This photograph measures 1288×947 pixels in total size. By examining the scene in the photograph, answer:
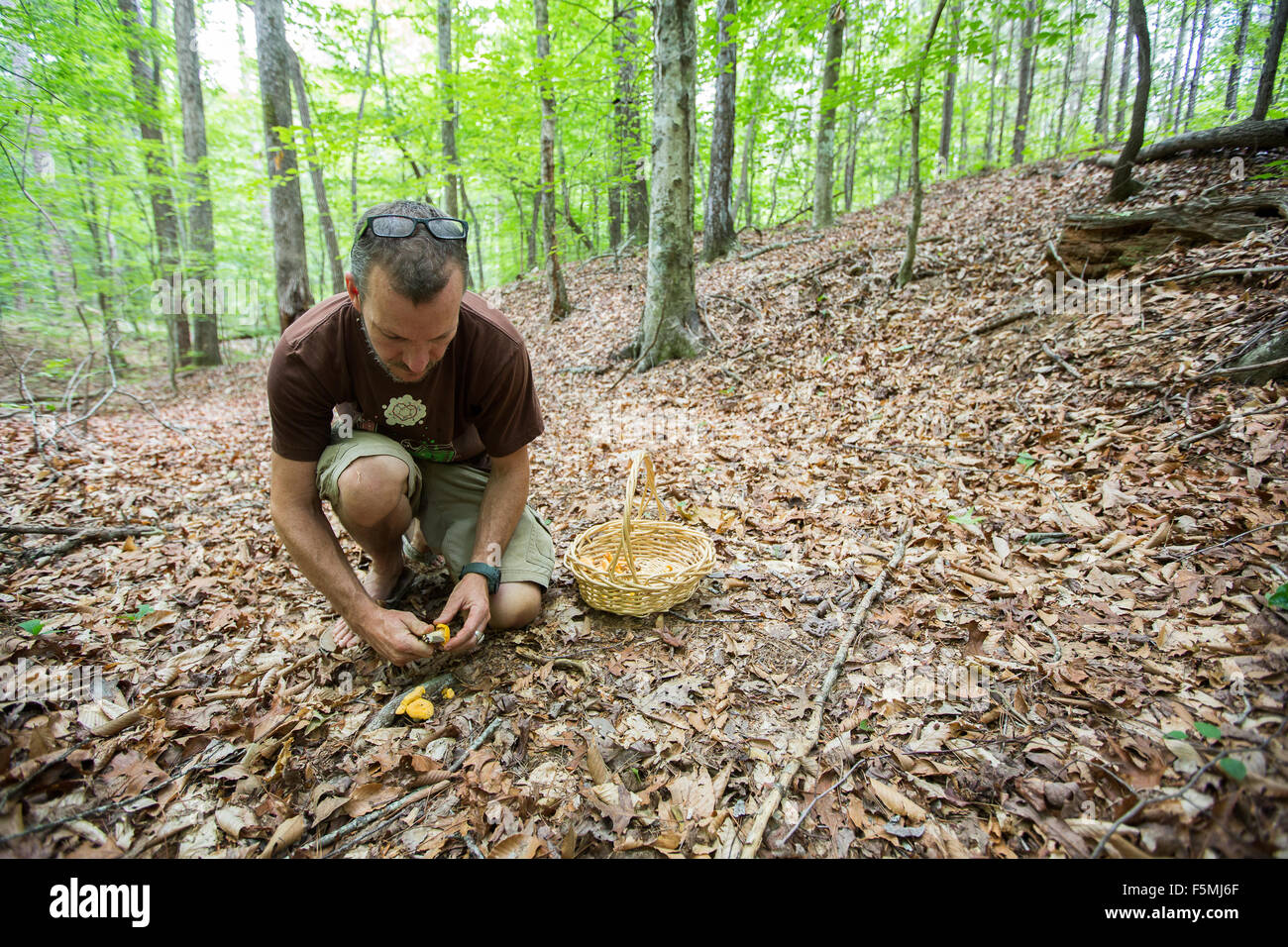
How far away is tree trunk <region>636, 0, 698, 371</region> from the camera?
17.1 feet

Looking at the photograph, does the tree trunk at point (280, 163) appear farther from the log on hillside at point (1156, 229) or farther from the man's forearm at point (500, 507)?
the log on hillside at point (1156, 229)

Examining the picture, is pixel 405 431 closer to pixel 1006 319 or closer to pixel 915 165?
pixel 1006 319

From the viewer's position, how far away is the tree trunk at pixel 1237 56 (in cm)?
938

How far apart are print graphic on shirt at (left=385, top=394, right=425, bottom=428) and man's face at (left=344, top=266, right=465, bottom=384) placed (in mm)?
351

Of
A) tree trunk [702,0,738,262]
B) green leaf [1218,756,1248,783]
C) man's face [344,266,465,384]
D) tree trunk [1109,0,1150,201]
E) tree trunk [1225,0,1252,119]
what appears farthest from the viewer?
tree trunk [1225,0,1252,119]

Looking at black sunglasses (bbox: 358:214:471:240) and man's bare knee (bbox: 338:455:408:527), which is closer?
black sunglasses (bbox: 358:214:471:240)

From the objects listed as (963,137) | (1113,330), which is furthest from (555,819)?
(963,137)

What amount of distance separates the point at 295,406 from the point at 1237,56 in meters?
15.5

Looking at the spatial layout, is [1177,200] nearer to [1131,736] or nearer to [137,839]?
[1131,736]

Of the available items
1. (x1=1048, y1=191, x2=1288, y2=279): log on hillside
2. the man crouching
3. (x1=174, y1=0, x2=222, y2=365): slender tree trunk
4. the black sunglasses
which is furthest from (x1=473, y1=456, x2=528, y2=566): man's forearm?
(x1=174, y1=0, x2=222, y2=365): slender tree trunk

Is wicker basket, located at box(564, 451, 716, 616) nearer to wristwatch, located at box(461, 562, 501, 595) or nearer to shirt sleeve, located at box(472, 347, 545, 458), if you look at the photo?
wristwatch, located at box(461, 562, 501, 595)

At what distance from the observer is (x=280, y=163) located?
629 centimetres

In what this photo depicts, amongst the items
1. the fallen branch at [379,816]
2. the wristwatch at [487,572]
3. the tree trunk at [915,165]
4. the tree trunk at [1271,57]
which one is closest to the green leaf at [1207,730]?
the fallen branch at [379,816]
